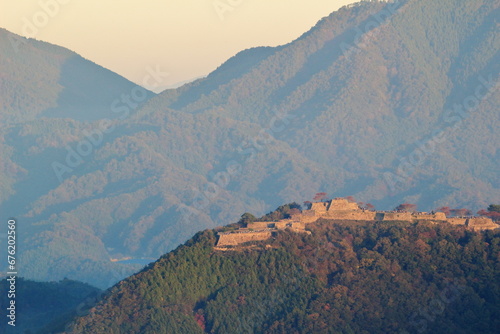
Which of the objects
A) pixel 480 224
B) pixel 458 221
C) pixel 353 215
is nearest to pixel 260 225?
pixel 353 215

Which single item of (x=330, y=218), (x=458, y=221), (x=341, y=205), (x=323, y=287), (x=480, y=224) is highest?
(x=341, y=205)

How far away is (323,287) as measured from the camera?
116 m

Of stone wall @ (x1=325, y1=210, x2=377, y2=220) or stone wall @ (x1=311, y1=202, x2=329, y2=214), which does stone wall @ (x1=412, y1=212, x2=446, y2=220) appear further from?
stone wall @ (x1=311, y1=202, x2=329, y2=214)

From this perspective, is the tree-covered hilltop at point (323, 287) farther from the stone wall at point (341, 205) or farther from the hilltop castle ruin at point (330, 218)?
the stone wall at point (341, 205)

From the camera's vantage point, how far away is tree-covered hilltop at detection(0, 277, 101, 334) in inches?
5202

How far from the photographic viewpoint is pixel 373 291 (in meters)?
115

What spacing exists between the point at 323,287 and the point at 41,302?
3475 cm

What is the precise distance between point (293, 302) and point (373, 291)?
5.63 metres

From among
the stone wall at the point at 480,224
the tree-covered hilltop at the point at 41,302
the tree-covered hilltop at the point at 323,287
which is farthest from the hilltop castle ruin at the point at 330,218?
the tree-covered hilltop at the point at 41,302

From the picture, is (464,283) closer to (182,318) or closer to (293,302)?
(293,302)

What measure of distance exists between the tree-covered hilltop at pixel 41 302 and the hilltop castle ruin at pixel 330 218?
13209mm

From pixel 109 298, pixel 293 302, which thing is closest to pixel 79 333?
pixel 109 298

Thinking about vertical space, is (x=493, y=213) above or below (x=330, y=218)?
below

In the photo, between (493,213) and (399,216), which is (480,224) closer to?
(493,213)
